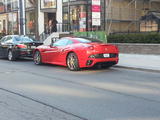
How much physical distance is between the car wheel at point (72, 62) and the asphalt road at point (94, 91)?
41 cm

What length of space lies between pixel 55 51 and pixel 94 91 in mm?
5835

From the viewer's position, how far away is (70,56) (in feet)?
43.5

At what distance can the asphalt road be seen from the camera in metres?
6.56

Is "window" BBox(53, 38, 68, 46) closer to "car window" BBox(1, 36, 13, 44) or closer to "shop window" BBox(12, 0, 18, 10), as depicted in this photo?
"car window" BBox(1, 36, 13, 44)

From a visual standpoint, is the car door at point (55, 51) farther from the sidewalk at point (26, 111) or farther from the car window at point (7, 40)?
the sidewalk at point (26, 111)

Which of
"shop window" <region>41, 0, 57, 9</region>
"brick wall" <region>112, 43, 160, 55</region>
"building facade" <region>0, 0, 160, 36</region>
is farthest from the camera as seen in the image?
"shop window" <region>41, 0, 57, 9</region>

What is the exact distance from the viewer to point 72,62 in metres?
13.1

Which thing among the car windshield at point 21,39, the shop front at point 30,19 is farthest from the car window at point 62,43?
the shop front at point 30,19

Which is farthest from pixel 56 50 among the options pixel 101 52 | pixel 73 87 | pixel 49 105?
pixel 49 105

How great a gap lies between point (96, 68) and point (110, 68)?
0.62 metres

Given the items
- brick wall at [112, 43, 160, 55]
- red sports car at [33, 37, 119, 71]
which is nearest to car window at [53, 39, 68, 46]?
red sports car at [33, 37, 119, 71]

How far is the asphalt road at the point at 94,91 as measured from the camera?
6.56 metres

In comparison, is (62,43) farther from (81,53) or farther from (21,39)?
(21,39)

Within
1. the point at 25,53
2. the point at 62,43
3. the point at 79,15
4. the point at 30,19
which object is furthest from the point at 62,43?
the point at 30,19
